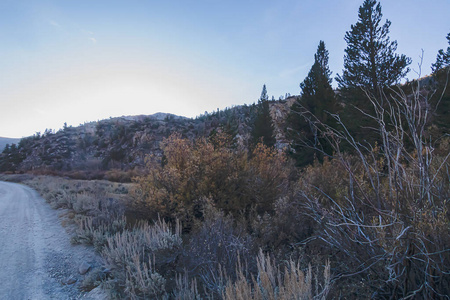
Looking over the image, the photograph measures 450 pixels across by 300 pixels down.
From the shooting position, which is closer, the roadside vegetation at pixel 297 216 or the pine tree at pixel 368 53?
the roadside vegetation at pixel 297 216

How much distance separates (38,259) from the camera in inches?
209

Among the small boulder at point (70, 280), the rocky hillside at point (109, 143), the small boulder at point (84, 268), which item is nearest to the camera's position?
the small boulder at point (70, 280)

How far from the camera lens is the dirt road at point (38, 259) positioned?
406 cm

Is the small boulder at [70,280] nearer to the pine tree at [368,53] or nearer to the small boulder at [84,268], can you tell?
the small boulder at [84,268]

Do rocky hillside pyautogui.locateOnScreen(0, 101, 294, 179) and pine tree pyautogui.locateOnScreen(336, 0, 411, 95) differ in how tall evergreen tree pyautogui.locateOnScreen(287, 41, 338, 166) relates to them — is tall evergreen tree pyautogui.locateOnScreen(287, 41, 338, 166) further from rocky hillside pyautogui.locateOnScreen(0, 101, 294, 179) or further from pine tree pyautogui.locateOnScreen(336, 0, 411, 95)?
rocky hillside pyautogui.locateOnScreen(0, 101, 294, 179)

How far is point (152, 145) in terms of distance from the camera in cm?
4931

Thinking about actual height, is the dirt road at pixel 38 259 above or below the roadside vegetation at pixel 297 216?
below

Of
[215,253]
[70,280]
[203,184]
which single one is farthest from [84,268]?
[203,184]

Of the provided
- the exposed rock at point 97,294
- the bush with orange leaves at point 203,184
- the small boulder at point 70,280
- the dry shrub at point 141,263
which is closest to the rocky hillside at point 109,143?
the bush with orange leaves at point 203,184

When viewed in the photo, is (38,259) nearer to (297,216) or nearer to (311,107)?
(297,216)

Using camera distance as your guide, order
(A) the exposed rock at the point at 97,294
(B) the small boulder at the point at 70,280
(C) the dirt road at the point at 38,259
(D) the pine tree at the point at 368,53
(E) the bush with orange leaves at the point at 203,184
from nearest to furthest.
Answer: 1. (A) the exposed rock at the point at 97,294
2. (C) the dirt road at the point at 38,259
3. (B) the small boulder at the point at 70,280
4. (E) the bush with orange leaves at the point at 203,184
5. (D) the pine tree at the point at 368,53

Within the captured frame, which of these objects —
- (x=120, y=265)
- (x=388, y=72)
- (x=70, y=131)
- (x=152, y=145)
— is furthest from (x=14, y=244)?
(x=70, y=131)

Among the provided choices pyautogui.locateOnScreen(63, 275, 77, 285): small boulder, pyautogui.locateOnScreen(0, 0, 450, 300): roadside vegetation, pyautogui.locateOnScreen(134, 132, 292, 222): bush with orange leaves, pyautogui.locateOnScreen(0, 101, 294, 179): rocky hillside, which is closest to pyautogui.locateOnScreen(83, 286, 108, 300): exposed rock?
pyautogui.locateOnScreen(0, 0, 450, 300): roadside vegetation

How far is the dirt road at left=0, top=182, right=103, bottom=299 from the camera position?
406cm
